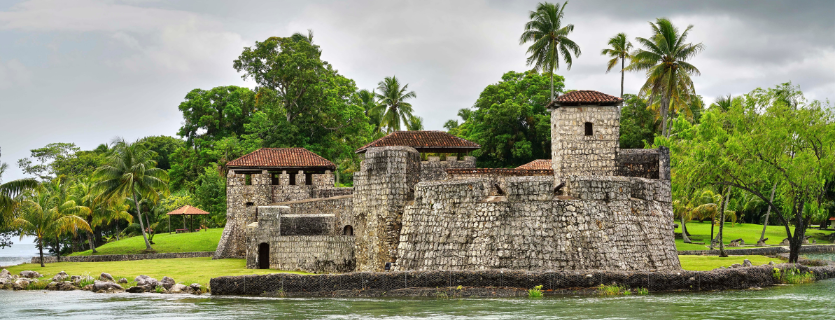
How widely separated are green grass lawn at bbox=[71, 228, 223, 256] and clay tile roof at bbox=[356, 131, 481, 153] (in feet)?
41.7

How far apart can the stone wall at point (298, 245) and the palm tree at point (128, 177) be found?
1250 cm

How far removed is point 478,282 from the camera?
64.4 feet

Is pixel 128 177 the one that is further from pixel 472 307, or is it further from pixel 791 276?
pixel 791 276

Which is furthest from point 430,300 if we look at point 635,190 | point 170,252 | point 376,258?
point 170,252

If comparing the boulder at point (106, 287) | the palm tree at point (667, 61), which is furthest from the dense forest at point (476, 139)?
the boulder at point (106, 287)

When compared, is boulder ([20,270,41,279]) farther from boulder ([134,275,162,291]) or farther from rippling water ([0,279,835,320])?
rippling water ([0,279,835,320])

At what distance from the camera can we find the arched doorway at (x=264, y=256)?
30016 millimetres

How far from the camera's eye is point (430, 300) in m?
19.1

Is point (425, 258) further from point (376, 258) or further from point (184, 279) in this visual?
point (184, 279)

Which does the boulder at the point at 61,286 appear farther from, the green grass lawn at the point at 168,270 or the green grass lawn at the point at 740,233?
the green grass lawn at the point at 740,233

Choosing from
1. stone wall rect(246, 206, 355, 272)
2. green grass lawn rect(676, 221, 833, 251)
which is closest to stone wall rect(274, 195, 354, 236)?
stone wall rect(246, 206, 355, 272)

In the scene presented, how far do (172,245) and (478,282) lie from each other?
88.8 feet

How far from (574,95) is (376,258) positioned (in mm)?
9908

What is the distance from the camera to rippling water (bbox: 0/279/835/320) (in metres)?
16.1
